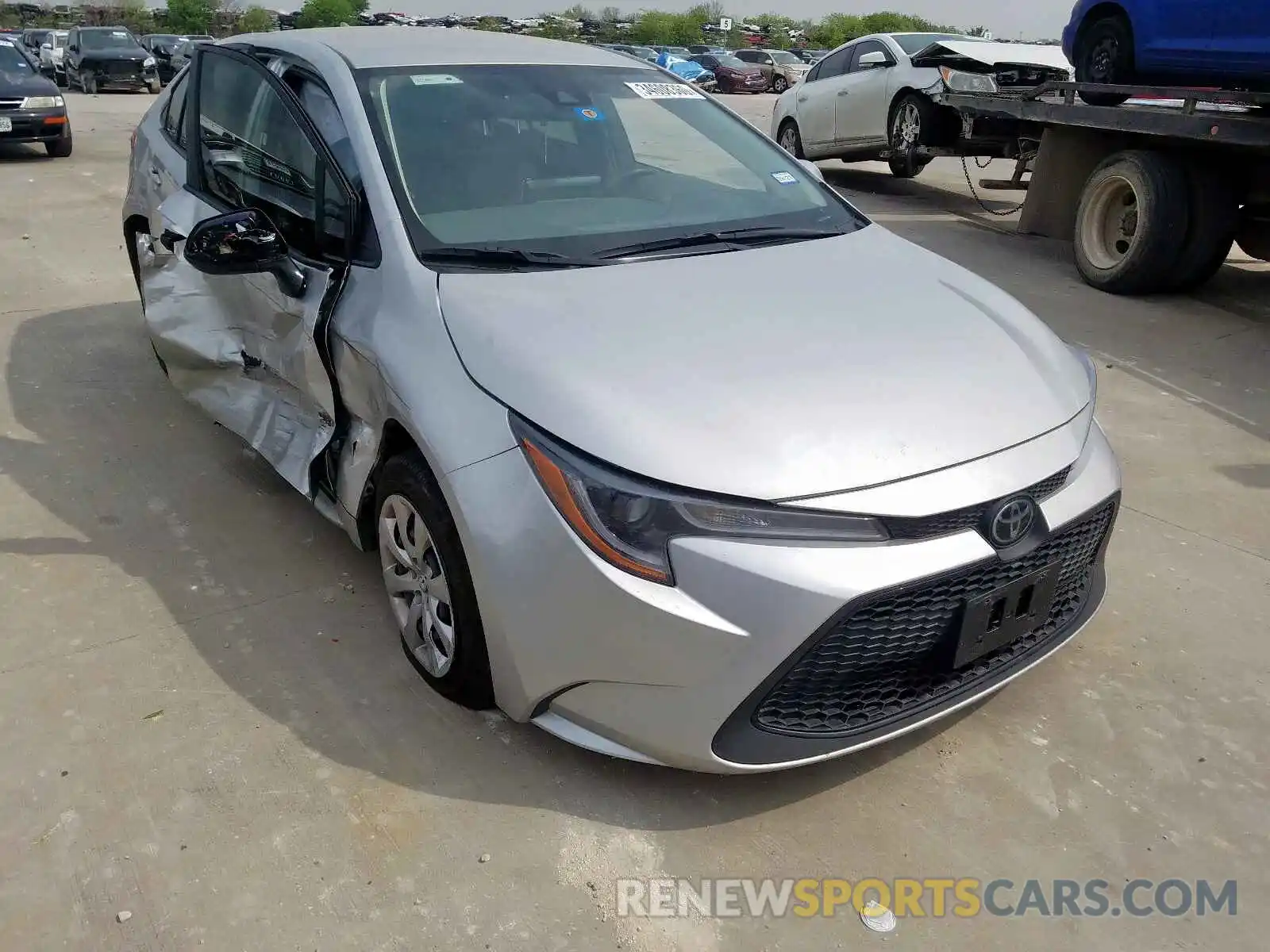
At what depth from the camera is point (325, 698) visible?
9.61 feet

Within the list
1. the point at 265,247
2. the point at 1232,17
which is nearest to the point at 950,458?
the point at 265,247

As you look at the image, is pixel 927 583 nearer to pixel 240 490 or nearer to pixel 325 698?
pixel 325 698

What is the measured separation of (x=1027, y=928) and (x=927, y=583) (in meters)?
0.78

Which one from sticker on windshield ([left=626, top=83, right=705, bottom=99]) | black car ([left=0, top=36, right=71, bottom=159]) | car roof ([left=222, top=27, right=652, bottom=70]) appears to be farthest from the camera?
black car ([left=0, top=36, right=71, bottom=159])

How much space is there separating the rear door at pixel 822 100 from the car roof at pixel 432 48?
8.72 m

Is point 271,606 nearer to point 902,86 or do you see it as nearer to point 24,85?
point 902,86

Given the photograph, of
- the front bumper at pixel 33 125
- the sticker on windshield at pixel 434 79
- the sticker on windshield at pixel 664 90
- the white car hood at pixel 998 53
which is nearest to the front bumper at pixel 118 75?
the front bumper at pixel 33 125

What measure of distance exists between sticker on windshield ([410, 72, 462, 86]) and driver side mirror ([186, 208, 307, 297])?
0.67 metres

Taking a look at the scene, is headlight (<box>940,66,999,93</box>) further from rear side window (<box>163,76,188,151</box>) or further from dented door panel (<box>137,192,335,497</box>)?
dented door panel (<box>137,192,335,497</box>)

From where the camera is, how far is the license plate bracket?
94.7 inches

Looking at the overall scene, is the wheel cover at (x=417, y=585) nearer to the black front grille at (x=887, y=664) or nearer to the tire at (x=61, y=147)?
the black front grille at (x=887, y=664)

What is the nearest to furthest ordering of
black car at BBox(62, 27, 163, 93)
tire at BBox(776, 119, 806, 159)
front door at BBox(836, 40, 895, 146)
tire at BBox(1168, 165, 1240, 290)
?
tire at BBox(1168, 165, 1240, 290), front door at BBox(836, 40, 895, 146), tire at BBox(776, 119, 806, 159), black car at BBox(62, 27, 163, 93)

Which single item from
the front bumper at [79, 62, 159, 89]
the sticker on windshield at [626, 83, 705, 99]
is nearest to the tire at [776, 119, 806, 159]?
the sticker on windshield at [626, 83, 705, 99]

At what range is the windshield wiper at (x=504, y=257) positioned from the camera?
288cm
